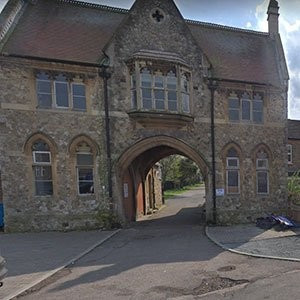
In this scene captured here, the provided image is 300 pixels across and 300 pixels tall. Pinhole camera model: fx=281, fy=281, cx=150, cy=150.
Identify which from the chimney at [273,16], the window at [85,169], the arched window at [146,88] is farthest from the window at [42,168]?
the chimney at [273,16]

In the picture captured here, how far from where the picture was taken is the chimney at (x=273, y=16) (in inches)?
680

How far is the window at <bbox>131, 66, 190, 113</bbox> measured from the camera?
45.1 feet

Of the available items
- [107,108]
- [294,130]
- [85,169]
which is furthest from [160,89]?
[294,130]

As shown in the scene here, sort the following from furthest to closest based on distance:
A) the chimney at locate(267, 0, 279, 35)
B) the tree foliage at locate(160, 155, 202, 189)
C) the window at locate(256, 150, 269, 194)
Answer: the tree foliage at locate(160, 155, 202, 189), the chimney at locate(267, 0, 279, 35), the window at locate(256, 150, 269, 194)

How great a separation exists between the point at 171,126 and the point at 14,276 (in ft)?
31.7

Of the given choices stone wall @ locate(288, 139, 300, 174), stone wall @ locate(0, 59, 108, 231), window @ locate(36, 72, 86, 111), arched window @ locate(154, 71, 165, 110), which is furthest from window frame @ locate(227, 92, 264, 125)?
stone wall @ locate(288, 139, 300, 174)

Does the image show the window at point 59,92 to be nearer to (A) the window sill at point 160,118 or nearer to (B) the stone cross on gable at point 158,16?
(A) the window sill at point 160,118

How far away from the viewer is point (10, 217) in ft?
40.0

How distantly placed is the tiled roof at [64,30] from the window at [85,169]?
435 cm

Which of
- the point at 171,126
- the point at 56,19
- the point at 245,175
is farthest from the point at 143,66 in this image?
the point at 245,175

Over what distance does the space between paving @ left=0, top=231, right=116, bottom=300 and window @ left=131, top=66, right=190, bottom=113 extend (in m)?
6.43

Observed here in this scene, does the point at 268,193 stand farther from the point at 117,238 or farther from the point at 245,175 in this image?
the point at 117,238

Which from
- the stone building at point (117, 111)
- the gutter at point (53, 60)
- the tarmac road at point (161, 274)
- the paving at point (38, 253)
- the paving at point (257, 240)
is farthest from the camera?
the stone building at point (117, 111)

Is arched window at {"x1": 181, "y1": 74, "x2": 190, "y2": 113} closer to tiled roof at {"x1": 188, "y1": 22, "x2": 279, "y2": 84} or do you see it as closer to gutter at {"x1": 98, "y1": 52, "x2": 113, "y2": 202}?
tiled roof at {"x1": 188, "y1": 22, "x2": 279, "y2": 84}
